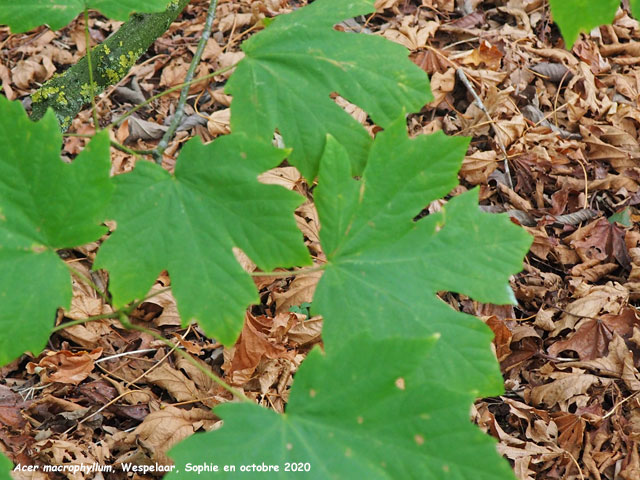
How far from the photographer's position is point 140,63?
340 centimetres

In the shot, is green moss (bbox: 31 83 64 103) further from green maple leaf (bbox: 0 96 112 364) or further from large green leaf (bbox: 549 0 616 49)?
large green leaf (bbox: 549 0 616 49)

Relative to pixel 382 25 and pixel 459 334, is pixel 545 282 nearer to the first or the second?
pixel 459 334

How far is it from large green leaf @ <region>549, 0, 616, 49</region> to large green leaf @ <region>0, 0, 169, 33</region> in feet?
2.96

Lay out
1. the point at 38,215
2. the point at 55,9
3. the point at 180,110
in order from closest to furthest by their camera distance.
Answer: the point at 38,215 → the point at 55,9 → the point at 180,110

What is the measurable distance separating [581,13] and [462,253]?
0.54m

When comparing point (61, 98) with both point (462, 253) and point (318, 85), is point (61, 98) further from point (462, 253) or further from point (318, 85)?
point (462, 253)

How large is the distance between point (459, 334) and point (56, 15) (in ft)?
4.03

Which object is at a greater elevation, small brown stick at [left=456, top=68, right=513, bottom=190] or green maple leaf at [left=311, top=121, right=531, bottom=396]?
green maple leaf at [left=311, top=121, right=531, bottom=396]

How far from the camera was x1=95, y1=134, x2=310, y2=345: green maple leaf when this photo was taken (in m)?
1.12

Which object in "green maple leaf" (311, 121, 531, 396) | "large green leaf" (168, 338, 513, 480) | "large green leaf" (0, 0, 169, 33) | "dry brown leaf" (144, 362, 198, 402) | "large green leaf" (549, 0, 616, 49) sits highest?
"large green leaf" (0, 0, 169, 33)

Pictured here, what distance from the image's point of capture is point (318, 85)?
133cm

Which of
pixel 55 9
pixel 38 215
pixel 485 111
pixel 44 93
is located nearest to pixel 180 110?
pixel 55 9

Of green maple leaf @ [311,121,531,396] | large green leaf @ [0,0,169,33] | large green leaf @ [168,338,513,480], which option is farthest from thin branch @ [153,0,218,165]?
large green leaf @ [168,338,513,480]

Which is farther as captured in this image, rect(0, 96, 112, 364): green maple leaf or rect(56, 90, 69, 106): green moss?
rect(56, 90, 69, 106): green moss
